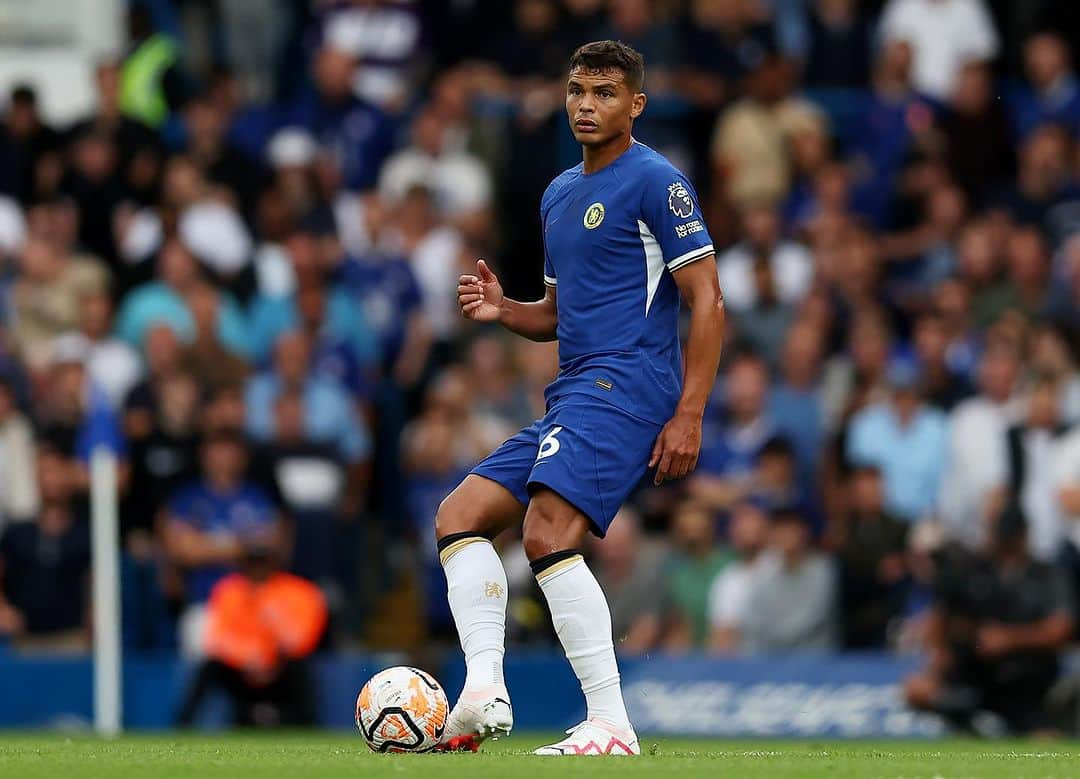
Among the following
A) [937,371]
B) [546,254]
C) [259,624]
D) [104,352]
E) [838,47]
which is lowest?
[259,624]

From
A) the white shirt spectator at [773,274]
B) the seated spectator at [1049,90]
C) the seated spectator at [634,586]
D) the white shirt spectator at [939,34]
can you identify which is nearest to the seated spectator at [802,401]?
the white shirt spectator at [773,274]

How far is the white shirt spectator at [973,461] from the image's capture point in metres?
15.4

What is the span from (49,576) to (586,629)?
8.26m

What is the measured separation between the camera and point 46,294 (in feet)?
56.7

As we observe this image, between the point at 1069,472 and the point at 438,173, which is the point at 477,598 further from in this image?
the point at 438,173

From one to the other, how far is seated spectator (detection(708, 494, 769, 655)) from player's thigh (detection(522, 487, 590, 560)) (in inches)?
276

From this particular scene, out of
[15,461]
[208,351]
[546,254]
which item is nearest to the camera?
[546,254]

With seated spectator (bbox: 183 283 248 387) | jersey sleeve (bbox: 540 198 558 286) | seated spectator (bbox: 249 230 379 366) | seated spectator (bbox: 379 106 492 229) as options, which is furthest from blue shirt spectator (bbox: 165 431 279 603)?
jersey sleeve (bbox: 540 198 558 286)

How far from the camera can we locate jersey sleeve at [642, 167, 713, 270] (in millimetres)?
8633

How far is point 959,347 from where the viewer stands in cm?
1666

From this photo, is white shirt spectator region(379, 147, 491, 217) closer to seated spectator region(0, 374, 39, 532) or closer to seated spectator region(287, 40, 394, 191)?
seated spectator region(287, 40, 394, 191)

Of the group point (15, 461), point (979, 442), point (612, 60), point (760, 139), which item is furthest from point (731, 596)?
point (612, 60)

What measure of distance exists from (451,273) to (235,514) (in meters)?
3.02

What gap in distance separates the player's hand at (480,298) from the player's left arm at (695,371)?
3.26 ft
